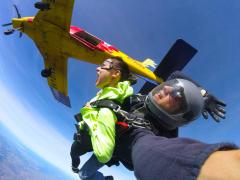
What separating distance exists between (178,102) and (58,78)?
54.3ft

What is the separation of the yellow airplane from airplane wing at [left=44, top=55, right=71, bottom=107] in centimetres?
60

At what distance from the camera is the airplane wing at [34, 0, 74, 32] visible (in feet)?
41.9

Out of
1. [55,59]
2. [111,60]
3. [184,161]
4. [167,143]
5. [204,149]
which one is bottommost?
[55,59]

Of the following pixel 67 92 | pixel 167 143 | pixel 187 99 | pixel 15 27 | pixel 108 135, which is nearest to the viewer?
pixel 167 143

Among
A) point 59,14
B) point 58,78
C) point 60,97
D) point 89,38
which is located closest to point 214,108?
point 89,38

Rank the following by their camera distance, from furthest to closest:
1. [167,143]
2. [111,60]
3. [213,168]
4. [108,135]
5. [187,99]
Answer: [111,60], [108,135], [187,99], [167,143], [213,168]

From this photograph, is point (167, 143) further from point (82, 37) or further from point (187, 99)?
point (82, 37)

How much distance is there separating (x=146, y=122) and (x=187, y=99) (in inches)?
18.9

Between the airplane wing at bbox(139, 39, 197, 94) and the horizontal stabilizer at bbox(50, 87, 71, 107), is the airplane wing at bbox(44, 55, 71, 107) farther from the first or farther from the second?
the airplane wing at bbox(139, 39, 197, 94)

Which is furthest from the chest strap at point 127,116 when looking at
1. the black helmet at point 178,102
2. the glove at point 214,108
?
the glove at point 214,108

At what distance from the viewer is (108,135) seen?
2188 mm

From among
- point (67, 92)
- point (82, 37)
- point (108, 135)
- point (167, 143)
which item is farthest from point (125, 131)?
point (67, 92)

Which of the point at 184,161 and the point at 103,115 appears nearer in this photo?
the point at 184,161

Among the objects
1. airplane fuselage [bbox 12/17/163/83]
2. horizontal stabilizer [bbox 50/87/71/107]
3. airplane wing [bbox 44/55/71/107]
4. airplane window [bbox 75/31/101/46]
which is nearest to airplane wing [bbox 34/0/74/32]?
airplane fuselage [bbox 12/17/163/83]
